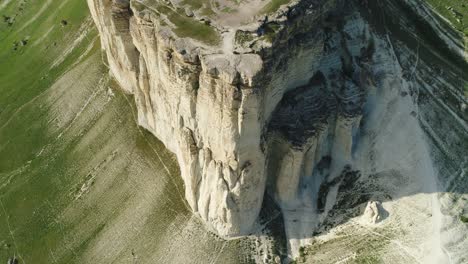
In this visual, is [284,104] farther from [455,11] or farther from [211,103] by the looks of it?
[455,11]

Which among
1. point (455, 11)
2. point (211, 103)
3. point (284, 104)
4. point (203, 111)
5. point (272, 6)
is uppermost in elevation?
point (455, 11)

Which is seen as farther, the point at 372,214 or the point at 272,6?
the point at 372,214

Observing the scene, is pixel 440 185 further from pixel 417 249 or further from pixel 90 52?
pixel 90 52

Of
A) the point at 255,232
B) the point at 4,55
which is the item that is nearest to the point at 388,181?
the point at 255,232

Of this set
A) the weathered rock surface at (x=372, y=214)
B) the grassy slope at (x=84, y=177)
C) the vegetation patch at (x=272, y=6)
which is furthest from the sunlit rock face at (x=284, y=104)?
the weathered rock surface at (x=372, y=214)

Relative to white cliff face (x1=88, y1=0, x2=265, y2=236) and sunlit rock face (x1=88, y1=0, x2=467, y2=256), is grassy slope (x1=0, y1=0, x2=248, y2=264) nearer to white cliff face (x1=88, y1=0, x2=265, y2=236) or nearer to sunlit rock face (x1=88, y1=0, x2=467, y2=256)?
sunlit rock face (x1=88, y1=0, x2=467, y2=256)

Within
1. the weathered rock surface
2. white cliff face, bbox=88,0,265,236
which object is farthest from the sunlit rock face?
the weathered rock surface

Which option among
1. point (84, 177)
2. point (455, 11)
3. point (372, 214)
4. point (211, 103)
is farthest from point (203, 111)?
point (455, 11)
